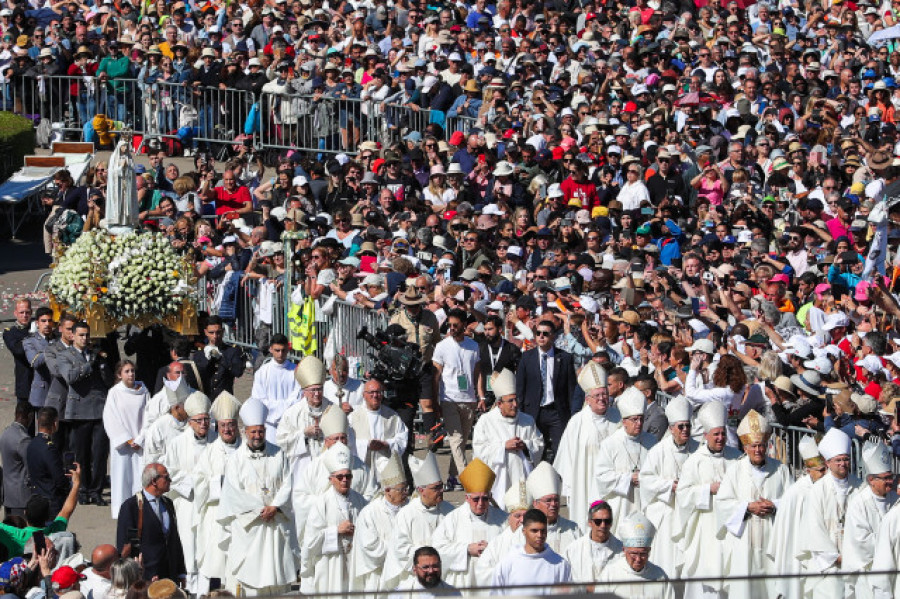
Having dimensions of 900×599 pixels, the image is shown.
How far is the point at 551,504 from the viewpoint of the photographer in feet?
44.6

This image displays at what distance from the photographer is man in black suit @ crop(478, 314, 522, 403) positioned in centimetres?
1798

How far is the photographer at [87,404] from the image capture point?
56.5 ft

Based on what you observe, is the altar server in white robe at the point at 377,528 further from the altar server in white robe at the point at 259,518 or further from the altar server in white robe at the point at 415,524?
the altar server in white robe at the point at 259,518

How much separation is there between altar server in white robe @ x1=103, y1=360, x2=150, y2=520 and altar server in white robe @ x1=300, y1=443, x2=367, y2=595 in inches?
109

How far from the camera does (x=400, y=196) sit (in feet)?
75.6

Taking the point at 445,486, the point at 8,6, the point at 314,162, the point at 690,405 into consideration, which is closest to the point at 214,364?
the point at 445,486

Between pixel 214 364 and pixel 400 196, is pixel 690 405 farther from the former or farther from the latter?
pixel 400 196

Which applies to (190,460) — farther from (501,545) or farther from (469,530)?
(501,545)

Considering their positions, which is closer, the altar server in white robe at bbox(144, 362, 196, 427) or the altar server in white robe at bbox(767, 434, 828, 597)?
the altar server in white robe at bbox(767, 434, 828, 597)

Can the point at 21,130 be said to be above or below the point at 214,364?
above

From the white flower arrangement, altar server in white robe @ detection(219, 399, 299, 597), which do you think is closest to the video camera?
the white flower arrangement

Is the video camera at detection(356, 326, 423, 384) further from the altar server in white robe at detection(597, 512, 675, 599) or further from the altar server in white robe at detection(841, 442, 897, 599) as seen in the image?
the altar server in white robe at detection(841, 442, 897, 599)

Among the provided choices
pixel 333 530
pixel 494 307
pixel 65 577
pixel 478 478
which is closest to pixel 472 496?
pixel 478 478

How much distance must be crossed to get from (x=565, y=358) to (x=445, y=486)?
156 centimetres
